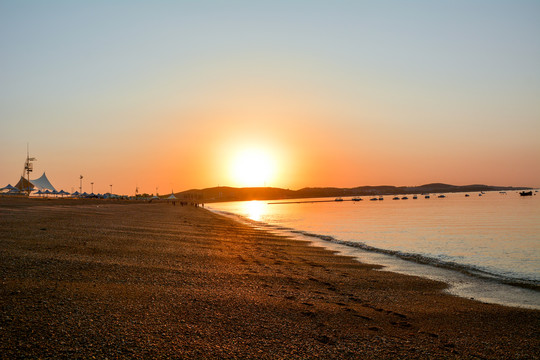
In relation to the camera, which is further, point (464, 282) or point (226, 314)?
point (464, 282)

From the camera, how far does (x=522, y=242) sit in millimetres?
27844

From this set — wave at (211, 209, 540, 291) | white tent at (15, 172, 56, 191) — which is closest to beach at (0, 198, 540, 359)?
wave at (211, 209, 540, 291)

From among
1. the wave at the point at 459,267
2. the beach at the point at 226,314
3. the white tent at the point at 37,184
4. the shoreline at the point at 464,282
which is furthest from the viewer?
the white tent at the point at 37,184

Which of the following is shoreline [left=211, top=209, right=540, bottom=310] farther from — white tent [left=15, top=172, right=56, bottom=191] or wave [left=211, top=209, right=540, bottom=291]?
white tent [left=15, top=172, right=56, bottom=191]

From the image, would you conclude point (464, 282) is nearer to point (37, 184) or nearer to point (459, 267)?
point (459, 267)

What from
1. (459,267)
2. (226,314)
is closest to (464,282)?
(459,267)

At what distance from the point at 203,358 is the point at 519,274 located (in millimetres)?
16693

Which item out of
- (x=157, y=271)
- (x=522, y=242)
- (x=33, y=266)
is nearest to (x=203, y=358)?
(x=157, y=271)

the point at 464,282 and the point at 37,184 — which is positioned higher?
the point at 37,184

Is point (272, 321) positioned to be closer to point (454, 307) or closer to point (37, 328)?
point (37, 328)

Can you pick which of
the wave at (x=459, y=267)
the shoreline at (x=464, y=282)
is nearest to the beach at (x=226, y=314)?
the shoreline at (x=464, y=282)

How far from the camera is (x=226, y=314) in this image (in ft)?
28.0

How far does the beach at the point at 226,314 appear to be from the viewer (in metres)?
6.54

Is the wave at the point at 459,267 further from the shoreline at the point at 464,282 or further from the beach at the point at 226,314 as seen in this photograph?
the beach at the point at 226,314
